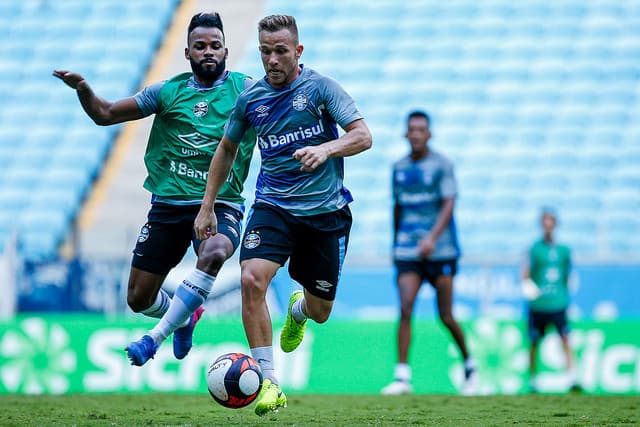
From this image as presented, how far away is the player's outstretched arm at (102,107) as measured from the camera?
7.04 m

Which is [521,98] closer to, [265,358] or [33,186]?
[33,186]

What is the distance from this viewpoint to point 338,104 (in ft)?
21.0

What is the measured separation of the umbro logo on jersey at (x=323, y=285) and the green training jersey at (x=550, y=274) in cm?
536

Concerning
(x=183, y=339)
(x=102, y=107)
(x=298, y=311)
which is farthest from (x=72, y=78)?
(x=298, y=311)

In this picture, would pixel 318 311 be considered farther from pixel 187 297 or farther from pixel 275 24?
pixel 275 24

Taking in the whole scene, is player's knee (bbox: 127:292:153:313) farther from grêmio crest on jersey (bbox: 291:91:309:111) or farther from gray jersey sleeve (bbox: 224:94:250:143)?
grêmio crest on jersey (bbox: 291:91:309:111)

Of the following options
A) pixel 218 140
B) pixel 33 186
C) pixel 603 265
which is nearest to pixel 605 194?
pixel 603 265

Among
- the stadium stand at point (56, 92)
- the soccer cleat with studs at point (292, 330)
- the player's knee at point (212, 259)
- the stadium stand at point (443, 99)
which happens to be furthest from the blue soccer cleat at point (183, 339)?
the stadium stand at point (56, 92)

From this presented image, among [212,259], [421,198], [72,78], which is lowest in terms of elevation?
[212,259]

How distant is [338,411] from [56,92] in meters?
14.7

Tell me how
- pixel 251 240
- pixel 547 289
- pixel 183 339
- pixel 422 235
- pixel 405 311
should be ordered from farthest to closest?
pixel 547 289
pixel 422 235
pixel 405 311
pixel 183 339
pixel 251 240

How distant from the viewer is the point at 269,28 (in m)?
6.29

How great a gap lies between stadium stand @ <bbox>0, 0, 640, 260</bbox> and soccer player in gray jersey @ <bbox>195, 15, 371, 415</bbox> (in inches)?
354

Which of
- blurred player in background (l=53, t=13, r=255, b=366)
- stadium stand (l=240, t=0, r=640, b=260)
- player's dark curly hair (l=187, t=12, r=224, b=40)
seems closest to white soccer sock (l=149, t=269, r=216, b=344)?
blurred player in background (l=53, t=13, r=255, b=366)
